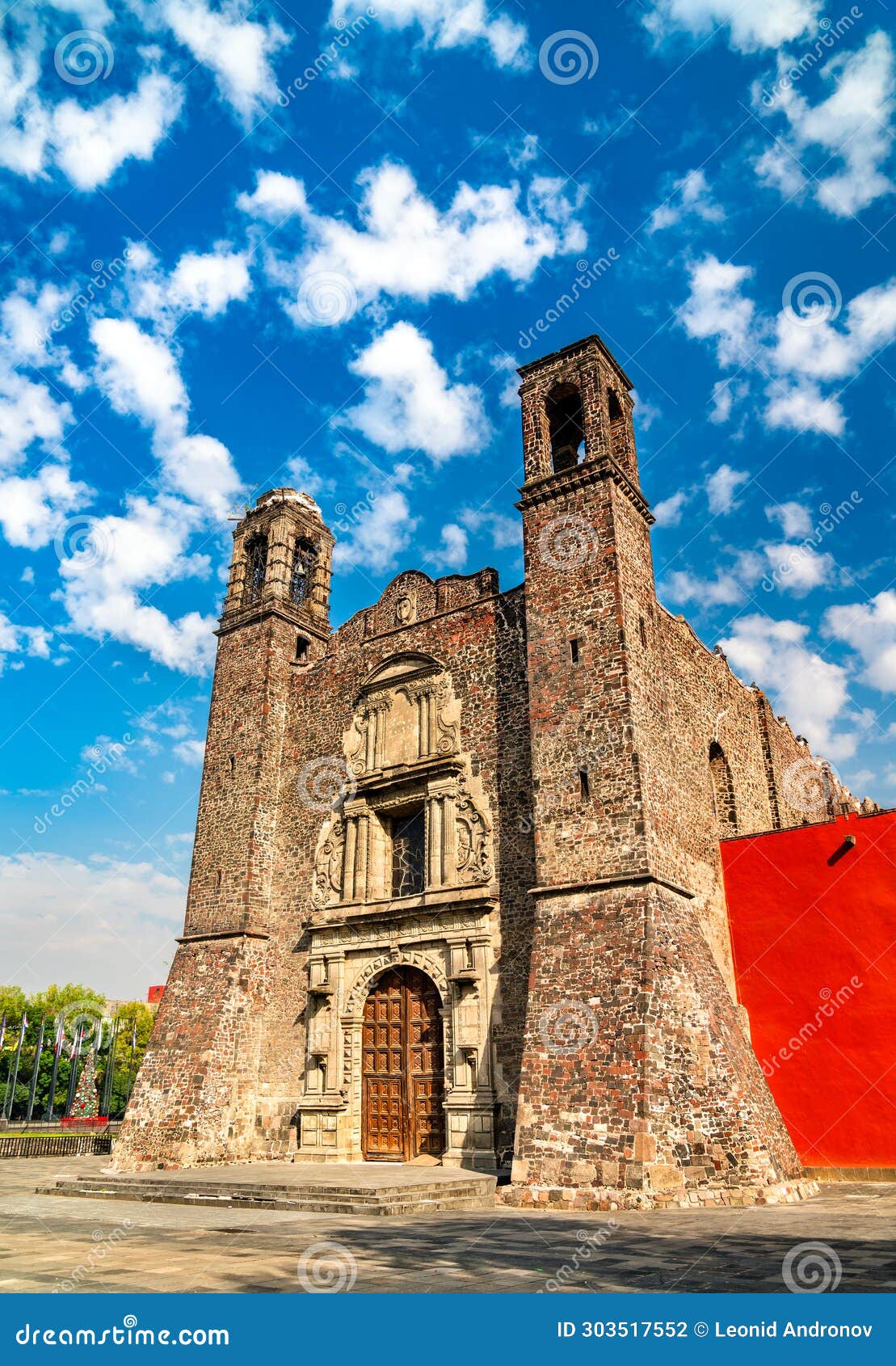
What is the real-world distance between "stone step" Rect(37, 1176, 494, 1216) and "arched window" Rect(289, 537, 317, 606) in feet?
40.7

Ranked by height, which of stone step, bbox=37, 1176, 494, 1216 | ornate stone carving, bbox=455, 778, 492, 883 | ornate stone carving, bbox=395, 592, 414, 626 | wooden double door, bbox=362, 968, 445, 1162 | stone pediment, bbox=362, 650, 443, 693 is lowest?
stone step, bbox=37, 1176, 494, 1216

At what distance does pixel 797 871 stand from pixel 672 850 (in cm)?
271

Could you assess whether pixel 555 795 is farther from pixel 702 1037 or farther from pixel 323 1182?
pixel 323 1182

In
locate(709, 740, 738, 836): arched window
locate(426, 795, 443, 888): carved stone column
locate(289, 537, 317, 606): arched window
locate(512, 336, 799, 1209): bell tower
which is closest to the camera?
locate(512, 336, 799, 1209): bell tower

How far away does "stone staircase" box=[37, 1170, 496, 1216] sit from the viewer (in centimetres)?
1071

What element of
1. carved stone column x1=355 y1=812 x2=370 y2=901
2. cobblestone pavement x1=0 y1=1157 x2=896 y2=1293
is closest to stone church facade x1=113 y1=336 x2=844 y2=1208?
carved stone column x1=355 y1=812 x2=370 y2=901

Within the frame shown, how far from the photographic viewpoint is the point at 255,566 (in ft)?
73.3

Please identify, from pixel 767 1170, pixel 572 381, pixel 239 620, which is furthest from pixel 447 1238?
pixel 239 620

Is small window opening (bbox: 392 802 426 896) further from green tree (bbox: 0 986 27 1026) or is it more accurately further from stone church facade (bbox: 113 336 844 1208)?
green tree (bbox: 0 986 27 1026)

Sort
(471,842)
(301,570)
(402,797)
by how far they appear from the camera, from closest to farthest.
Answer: (471,842) < (402,797) < (301,570)

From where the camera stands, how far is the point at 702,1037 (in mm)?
12047

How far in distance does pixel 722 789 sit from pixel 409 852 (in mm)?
6170

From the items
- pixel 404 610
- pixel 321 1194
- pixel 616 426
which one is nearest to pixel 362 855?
pixel 404 610

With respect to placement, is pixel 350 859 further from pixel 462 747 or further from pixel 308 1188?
pixel 308 1188
